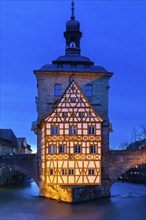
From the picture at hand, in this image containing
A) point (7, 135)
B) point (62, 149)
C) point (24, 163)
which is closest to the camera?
point (62, 149)

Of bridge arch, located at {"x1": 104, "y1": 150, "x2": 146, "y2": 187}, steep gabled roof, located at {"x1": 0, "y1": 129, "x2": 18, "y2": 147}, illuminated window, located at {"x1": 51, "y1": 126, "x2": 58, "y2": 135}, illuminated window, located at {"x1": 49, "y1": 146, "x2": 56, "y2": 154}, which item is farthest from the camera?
steep gabled roof, located at {"x1": 0, "y1": 129, "x2": 18, "y2": 147}

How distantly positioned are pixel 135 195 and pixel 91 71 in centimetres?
1283

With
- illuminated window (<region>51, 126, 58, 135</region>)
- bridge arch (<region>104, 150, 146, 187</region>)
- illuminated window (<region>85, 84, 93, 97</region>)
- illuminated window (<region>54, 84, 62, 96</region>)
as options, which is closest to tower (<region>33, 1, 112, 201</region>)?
illuminated window (<region>51, 126, 58, 135</region>)

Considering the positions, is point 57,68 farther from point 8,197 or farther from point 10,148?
point 10,148

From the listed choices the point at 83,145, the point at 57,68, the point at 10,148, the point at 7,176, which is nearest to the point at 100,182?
the point at 83,145

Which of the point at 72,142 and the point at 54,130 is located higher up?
the point at 54,130

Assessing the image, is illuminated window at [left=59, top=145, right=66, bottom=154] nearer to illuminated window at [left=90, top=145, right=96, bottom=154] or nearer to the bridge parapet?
illuminated window at [left=90, top=145, right=96, bottom=154]

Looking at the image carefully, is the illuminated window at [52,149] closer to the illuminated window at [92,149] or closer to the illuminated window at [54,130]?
the illuminated window at [54,130]

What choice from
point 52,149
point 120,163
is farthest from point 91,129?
point 120,163

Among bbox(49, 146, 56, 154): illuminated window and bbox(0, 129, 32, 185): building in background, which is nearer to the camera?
bbox(49, 146, 56, 154): illuminated window

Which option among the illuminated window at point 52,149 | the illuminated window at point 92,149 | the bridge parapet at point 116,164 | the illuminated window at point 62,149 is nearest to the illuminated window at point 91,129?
the illuminated window at point 92,149

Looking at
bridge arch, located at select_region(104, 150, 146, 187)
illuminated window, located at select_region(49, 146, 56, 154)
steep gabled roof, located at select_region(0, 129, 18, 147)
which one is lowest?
bridge arch, located at select_region(104, 150, 146, 187)

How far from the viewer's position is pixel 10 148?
223 feet

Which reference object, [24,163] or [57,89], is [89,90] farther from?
[24,163]
